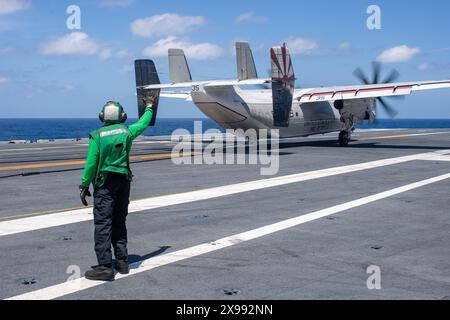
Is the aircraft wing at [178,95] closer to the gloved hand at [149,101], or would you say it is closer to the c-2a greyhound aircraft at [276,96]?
the c-2a greyhound aircraft at [276,96]

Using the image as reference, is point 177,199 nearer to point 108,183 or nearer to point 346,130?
point 108,183

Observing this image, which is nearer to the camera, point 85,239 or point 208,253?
point 208,253

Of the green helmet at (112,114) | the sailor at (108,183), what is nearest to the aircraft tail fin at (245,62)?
the green helmet at (112,114)

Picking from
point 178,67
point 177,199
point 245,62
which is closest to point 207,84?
point 245,62

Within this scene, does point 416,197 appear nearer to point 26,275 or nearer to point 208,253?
point 208,253

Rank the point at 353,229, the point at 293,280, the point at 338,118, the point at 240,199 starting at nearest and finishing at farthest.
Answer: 1. the point at 293,280
2. the point at 353,229
3. the point at 240,199
4. the point at 338,118

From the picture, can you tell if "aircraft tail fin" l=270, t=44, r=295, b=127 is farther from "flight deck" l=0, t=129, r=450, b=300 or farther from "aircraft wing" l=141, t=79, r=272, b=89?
"flight deck" l=0, t=129, r=450, b=300

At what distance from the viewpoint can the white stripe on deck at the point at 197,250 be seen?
633 centimetres

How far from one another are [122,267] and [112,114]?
2202mm

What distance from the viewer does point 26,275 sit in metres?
6.99

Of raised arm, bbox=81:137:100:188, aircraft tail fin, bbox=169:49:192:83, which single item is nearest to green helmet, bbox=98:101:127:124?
raised arm, bbox=81:137:100:188

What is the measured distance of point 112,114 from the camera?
7309mm

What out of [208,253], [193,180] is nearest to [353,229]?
[208,253]
